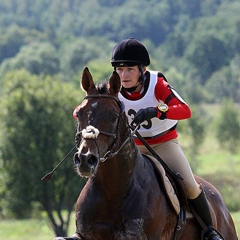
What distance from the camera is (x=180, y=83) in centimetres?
14212

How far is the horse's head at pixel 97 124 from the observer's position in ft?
→ 22.3

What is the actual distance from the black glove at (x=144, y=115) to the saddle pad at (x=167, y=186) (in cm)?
60

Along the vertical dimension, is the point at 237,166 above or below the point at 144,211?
below

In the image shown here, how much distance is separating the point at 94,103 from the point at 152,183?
1.24 meters

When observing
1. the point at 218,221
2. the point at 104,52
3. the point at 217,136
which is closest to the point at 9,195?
the point at 218,221

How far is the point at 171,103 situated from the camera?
27.3 ft

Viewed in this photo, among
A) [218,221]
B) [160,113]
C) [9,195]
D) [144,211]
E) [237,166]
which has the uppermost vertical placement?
[160,113]

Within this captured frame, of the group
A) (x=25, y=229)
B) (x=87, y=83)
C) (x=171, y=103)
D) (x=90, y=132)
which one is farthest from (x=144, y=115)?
(x=25, y=229)

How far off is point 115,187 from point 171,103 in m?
1.14

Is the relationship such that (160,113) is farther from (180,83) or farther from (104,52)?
(104,52)

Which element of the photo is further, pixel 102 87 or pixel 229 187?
pixel 229 187

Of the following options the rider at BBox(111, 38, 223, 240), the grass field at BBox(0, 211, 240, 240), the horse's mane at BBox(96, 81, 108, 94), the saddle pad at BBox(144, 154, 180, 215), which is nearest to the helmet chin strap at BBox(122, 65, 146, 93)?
the rider at BBox(111, 38, 223, 240)

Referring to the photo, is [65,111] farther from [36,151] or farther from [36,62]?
[36,62]

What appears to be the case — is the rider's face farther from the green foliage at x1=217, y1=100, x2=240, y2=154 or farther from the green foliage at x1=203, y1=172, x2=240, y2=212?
the green foliage at x1=217, y1=100, x2=240, y2=154
